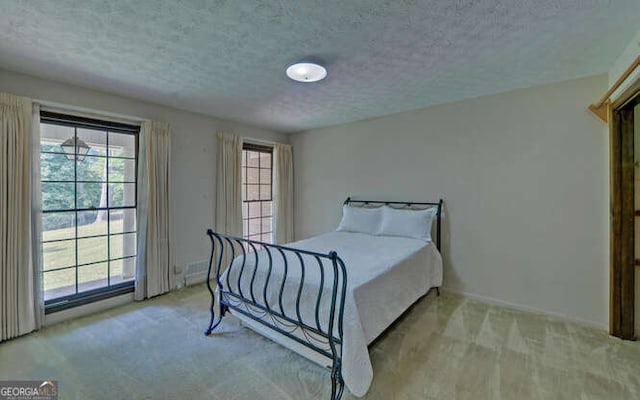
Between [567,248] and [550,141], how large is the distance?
1.11 meters

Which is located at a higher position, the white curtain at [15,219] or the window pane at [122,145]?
the window pane at [122,145]

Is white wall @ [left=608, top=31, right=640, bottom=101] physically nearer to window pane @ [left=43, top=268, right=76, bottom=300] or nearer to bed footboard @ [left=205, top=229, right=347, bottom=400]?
bed footboard @ [left=205, top=229, right=347, bottom=400]

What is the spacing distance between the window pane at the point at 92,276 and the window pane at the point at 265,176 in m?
2.51

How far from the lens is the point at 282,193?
4.88m

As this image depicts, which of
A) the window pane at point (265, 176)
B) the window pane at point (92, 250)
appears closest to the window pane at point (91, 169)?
the window pane at point (92, 250)

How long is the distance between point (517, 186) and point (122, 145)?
15.2ft

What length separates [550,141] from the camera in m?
2.76

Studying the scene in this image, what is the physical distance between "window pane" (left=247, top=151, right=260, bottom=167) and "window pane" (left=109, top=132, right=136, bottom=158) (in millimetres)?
1696

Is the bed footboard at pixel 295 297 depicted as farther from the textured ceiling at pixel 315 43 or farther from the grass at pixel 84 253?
the grass at pixel 84 253

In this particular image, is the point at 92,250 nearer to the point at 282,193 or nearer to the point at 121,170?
the point at 121,170

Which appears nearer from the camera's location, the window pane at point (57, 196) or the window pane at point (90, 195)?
the window pane at point (57, 196)

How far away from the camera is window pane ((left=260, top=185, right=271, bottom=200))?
15.7ft

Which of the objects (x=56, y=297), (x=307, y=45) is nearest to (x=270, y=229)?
(x=56, y=297)

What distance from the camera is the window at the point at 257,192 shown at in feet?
14.9
